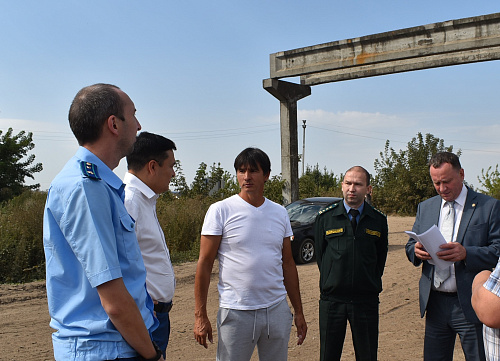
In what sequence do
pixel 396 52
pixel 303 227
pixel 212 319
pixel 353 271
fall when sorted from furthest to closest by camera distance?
pixel 303 227
pixel 396 52
pixel 212 319
pixel 353 271

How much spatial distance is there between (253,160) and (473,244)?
1.92 metres

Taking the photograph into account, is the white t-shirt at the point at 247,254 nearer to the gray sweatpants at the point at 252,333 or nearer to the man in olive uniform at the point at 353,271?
the gray sweatpants at the point at 252,333

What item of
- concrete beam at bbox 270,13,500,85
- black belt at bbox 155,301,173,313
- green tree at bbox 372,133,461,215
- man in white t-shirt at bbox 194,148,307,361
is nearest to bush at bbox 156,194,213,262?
concrete beam at bbox 270,13,500,85

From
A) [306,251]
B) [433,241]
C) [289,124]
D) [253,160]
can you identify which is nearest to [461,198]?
[433,241]

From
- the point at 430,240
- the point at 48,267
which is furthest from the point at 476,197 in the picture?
the point at 48,267

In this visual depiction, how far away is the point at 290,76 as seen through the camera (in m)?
10.1

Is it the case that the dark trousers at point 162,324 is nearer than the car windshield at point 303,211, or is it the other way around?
the dark trousers at point 162,324

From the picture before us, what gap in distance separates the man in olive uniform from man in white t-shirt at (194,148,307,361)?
0.70 m

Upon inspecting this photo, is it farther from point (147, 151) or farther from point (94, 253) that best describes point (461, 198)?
point (94, 253)

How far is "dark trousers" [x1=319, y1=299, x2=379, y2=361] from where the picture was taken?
394 cm

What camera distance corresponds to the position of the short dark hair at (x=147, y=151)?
125 inches

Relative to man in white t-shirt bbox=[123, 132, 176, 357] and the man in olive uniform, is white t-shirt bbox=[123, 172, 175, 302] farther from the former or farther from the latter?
the man in olive uniform

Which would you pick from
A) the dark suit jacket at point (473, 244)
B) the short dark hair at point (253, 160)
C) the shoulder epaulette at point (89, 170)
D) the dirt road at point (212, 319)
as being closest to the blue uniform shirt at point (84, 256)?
the shoulder epaulette at point (89, 170)

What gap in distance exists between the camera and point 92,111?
1.98 m
